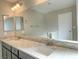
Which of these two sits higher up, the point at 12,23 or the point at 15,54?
the point at 12,23

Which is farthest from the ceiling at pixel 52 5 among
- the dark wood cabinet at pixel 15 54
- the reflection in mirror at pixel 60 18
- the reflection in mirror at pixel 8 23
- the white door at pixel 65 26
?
the reflection in mirror at pixel 8 23

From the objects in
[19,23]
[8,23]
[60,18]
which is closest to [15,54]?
[60,18]

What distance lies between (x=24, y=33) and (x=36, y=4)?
135 cm

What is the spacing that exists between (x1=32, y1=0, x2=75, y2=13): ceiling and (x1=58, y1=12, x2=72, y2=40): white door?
0.54 feet

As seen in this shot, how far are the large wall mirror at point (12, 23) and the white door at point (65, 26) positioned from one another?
247 cm

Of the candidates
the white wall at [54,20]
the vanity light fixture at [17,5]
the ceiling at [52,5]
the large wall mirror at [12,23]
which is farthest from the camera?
the large wall mirror at [12,23]

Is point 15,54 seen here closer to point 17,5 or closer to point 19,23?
point 19,23

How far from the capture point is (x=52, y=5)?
8.84 ft

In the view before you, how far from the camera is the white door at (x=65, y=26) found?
221 centimetres

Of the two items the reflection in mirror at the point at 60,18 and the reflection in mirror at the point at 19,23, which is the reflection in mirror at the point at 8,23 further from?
the reflection in mirror at the point at 60,18

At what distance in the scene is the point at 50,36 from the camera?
2777 mm

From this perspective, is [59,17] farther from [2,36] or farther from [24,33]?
[2,36]

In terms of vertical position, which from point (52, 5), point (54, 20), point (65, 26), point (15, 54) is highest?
point (52, 5)

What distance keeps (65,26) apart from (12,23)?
10.0 feet
